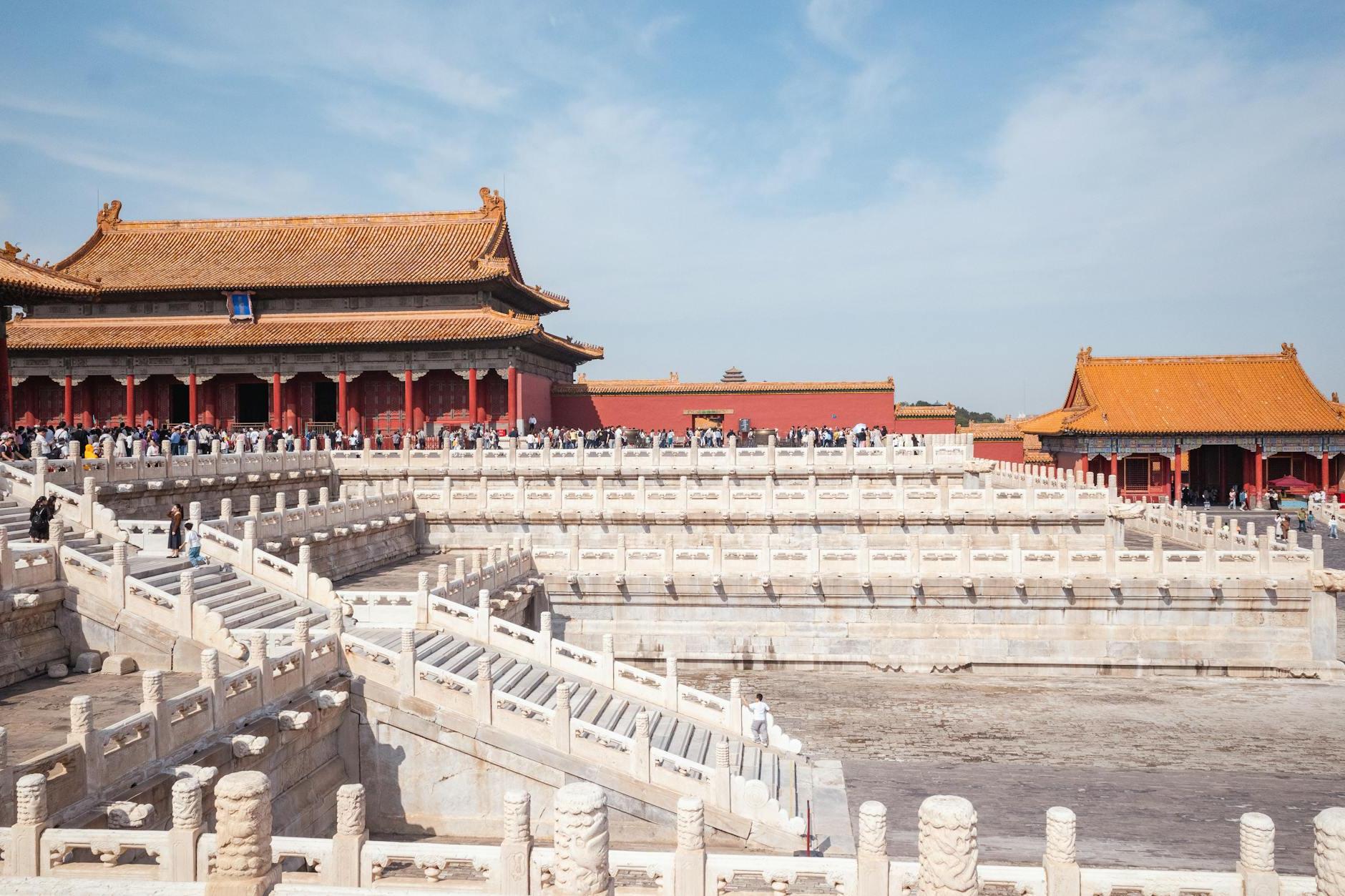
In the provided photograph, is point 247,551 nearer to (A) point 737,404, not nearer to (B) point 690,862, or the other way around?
(B) point 690,862

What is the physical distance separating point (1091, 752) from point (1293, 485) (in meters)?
32.4

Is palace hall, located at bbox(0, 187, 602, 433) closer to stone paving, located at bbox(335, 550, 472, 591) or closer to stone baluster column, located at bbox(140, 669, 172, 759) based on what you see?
stone paving, located at bbox(335, 550, 472, 591)

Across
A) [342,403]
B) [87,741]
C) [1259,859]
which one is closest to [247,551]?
[87,741]

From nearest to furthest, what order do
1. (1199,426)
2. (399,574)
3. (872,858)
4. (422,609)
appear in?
(872,858)
(422,609)
(399,574)
(1199,426)

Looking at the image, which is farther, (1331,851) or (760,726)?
(760,726)

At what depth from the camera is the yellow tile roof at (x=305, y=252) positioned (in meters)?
38.1

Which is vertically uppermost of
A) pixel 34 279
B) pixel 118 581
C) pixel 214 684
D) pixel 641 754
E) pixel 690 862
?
pixel 34 279

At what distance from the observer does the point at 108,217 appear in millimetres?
42406

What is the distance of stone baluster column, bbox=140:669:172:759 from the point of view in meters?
9.66

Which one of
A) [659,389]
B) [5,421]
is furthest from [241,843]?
[659,389]

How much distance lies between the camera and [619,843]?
12.5 metres

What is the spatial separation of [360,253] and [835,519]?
24.8 metres

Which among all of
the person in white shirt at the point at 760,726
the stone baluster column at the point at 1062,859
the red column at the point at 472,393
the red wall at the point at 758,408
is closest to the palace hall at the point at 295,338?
the red column at the point at 472,393

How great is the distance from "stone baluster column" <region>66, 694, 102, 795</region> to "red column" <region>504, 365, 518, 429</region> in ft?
91.6
